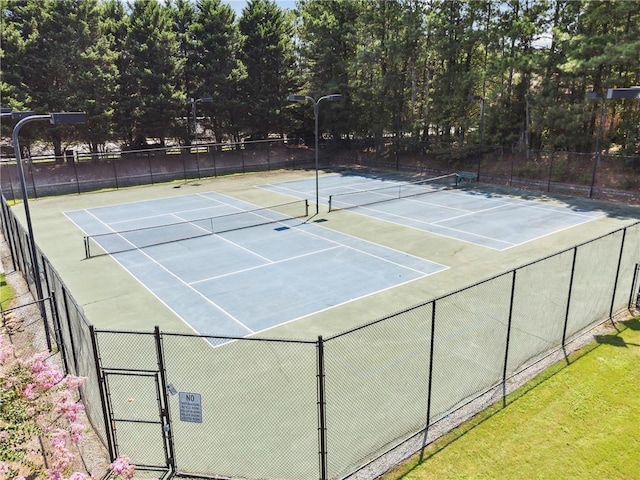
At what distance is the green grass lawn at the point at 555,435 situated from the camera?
7.82m

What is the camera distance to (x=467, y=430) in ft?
29.0

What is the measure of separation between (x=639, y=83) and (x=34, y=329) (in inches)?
1505

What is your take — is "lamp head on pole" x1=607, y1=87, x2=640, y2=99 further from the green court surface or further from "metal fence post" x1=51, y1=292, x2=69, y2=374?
"metal fence post" x1=51, y1=292, x2=69, y2=374

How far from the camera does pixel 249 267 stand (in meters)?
18.7

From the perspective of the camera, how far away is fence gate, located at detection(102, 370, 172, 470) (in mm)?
7930

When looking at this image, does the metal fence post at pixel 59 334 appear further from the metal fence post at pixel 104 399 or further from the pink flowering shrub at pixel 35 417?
the pink flowering shrub at pixel 35 417

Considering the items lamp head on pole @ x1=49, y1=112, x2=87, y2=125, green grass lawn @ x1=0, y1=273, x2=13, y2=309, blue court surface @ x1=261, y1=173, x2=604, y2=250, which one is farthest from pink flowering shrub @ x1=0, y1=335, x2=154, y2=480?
blue court surface @ x1=261, y1=173, x2=604, y2=250

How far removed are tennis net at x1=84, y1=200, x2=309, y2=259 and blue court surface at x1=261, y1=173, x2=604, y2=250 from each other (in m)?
3.77

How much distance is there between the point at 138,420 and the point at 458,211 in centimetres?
2267

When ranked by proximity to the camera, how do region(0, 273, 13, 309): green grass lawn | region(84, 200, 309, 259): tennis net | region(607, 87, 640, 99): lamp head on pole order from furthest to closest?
region(84, 200, 309, 259): tennis net, region(607, 87, 640, 99): lamp head on pole, region(0, 273, 13, 309): green grass lawn

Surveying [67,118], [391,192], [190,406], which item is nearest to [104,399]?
[190,406]

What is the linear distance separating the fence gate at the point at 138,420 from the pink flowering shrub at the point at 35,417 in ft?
3.25

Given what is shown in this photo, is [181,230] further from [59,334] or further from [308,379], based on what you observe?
[308,379]

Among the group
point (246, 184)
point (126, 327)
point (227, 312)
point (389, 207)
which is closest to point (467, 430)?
point (227, 312)
